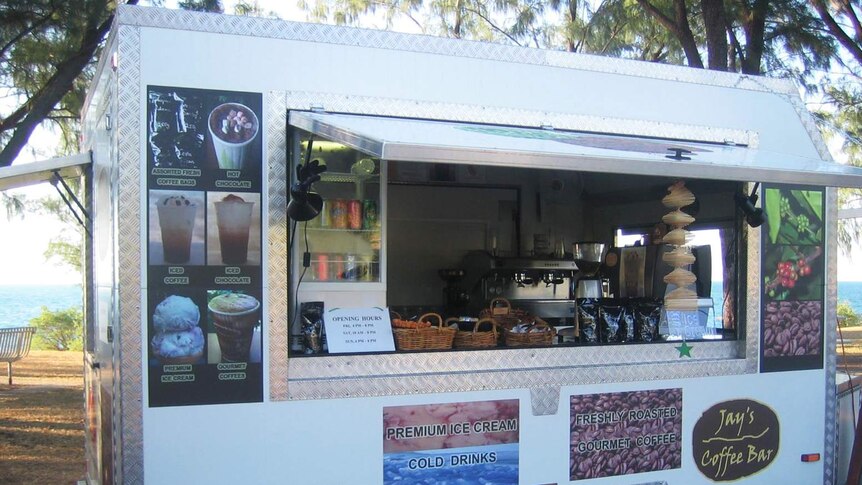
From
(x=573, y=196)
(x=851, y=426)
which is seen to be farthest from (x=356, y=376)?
(x=573, y=196)

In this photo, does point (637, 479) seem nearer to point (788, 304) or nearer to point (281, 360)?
point (788, 304)

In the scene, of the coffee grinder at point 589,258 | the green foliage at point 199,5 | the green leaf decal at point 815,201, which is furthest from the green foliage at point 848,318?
the green foliage at point 199,5

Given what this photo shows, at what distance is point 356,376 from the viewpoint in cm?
400

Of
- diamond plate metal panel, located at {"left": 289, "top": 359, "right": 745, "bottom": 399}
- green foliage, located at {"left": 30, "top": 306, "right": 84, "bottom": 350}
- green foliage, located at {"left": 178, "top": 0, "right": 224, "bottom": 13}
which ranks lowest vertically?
green foliage, located at {"left": 30, "top": 306, "right": 84, "bottom": 350}

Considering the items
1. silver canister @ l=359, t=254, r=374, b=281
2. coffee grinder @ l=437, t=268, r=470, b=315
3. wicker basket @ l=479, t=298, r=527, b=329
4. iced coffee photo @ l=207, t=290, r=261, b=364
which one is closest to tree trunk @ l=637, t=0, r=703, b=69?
coffee grinder @ l=437, t=268, r=470, b=315

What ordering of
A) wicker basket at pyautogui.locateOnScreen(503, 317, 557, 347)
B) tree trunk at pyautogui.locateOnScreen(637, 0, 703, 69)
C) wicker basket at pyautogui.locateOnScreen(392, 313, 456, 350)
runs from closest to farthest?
wicker basket at pyautogui.locateOnScreen(392, 313, 456, 350), wicker basket at pyautogui.locateOnScreen(503, 317, 557, 347), tree trunk at pyautogui.locateOnScreen(637, 0, 703, 69)

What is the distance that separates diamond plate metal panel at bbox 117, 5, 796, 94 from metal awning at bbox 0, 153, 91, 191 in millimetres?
1258

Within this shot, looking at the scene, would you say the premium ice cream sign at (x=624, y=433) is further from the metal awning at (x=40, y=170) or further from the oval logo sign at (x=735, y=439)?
the metal awning at (x=40, y=170)

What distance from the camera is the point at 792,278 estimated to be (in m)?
5.03

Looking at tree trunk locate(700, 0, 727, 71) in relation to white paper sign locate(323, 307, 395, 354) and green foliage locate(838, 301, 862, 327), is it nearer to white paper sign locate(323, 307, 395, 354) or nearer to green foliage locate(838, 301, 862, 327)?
white paper sign locate(323, 307, 395, 354)

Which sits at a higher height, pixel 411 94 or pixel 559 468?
pixel 411 94

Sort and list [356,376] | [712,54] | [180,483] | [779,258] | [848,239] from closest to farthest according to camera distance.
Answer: [180,483]
[356,376]
[779,258]
[712,54]
[848,239]

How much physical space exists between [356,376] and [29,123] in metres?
5.47

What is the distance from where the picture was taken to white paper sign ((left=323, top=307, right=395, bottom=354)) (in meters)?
4.09
